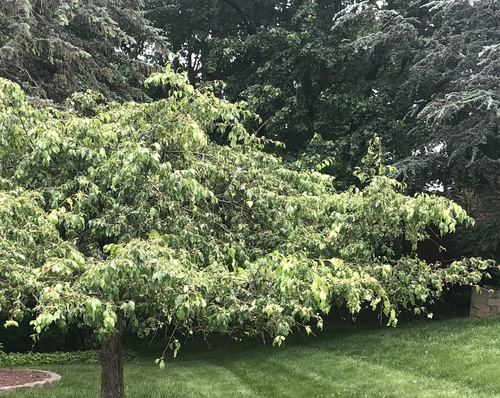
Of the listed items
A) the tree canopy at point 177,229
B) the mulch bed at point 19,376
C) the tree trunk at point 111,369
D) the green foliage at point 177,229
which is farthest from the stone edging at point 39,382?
the green foliage at point 177,229

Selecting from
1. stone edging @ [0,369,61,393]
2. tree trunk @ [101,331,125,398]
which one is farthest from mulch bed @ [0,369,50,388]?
tree trunk @ [101,331,125,398]

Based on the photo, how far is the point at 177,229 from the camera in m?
4.43

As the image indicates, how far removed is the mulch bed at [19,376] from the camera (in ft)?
31.3

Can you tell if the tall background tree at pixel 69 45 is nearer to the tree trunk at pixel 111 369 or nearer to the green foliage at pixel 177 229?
the green foliage at pixel 177 229

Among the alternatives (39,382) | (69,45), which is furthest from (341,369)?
(69,45)

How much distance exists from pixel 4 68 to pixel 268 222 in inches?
338

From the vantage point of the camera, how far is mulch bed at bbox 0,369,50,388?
9530 mm

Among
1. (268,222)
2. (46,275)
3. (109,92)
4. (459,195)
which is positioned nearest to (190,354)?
(109,92)

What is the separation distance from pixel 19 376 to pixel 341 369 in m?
6.23

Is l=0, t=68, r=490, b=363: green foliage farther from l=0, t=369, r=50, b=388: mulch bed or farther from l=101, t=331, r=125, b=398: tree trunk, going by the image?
l=0, t=369, r=50, b=388: mulch bed

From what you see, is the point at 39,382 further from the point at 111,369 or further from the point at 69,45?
the point at 69,45

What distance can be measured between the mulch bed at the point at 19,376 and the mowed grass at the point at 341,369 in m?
0.46

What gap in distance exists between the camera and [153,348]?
15125mm

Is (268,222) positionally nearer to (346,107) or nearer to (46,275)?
(46,275)
